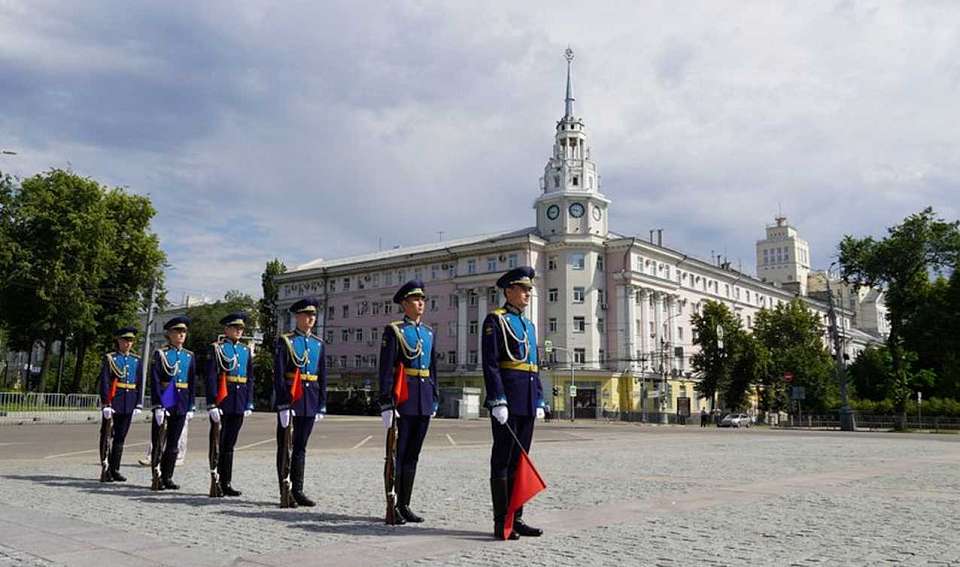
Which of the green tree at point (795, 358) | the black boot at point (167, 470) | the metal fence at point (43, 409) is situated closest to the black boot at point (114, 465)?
the black boot at point (167, 470)

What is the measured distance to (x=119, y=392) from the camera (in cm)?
1191

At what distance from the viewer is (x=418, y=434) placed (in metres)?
8.17

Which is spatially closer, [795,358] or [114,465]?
[114,465]

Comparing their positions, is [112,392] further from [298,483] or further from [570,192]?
[570,192]

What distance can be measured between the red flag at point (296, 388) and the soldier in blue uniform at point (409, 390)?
1.59 metres

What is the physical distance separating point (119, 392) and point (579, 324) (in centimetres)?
6292

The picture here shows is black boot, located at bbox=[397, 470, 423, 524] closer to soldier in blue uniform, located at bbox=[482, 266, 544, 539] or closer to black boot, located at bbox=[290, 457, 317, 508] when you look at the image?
soldier in blue uniform, located at bbox=[482, 266, 544, 539]

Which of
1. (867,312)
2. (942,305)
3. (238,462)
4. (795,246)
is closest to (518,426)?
(238,462)

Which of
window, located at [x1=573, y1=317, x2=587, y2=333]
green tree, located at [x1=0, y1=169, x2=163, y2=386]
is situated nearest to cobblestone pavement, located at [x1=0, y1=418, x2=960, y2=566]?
green tree, located at [x1=0, y1=169, x2=163, y2=386]

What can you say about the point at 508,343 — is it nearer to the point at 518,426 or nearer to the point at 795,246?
the point at 518,426

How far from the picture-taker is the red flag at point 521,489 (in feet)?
22.9

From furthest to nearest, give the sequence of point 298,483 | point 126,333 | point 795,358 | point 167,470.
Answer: point 795,358
point 126,333
point 167,470
point 298,483

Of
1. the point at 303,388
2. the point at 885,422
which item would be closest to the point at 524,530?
the point at 303,388

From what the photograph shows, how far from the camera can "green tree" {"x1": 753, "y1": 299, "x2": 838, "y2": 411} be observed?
218ft
